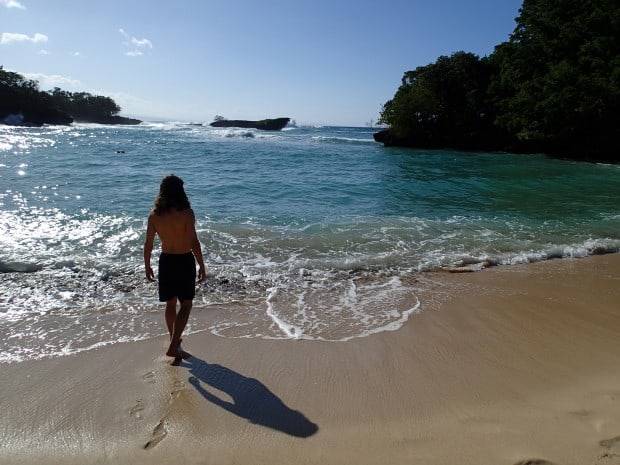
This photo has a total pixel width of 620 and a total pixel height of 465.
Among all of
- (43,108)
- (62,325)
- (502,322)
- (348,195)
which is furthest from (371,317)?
(43,108)

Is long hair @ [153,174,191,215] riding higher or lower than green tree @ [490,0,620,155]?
lower

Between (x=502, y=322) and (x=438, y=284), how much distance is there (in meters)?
1.38

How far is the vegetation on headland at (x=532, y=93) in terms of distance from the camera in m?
30.0

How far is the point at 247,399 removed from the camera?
124 inches

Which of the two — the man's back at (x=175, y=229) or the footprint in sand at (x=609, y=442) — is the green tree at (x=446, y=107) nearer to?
the man's back at (x=175, y=229)

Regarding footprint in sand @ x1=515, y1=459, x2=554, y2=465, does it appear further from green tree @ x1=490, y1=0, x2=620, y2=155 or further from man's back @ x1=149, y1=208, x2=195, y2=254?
green tree @ x1=490, y1=0, x2=620, y2=155

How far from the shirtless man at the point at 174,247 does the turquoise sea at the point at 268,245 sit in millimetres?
595

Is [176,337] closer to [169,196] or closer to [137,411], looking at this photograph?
[137,411]

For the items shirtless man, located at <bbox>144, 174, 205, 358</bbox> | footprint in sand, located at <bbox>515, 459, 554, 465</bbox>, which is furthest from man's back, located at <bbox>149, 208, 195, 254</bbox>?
footprint in sand, located at <bbox>515, 459, 554, 465</bbox>

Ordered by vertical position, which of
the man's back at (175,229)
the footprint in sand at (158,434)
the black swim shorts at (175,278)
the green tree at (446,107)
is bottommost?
the footprint in sand at (158,434)

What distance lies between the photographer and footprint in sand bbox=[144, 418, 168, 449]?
2.64 metres

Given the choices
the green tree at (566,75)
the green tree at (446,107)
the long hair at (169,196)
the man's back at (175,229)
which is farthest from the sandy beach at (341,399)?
the green tree at (446,107)

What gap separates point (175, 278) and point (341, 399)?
1.97 m

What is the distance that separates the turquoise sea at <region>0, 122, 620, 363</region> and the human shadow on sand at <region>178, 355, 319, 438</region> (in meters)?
0.72
